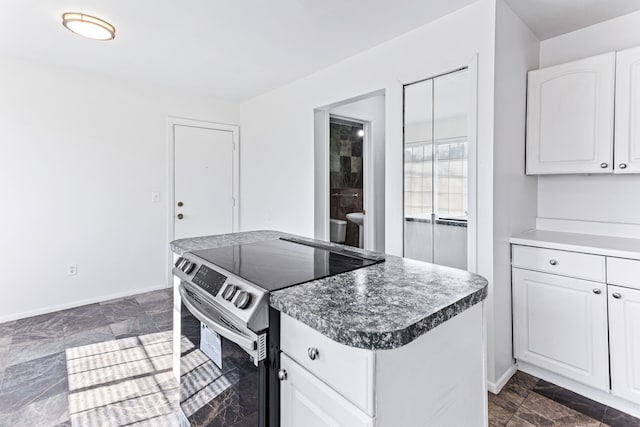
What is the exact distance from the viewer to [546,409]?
1.88 m

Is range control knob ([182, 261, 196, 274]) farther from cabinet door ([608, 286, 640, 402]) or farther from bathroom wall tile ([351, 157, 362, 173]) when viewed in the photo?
bathroom wall tile ([351, 157, 362, 173])

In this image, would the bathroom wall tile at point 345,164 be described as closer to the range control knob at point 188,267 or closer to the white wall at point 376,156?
the white wall at point 376,156

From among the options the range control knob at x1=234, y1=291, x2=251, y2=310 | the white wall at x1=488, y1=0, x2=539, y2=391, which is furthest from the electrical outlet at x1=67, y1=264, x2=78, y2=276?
the white wall at x1=488, y1=0, x2=539, y2=391

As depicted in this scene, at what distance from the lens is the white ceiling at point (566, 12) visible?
201cm

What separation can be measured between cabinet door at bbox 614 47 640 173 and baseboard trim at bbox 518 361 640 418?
1328 mm

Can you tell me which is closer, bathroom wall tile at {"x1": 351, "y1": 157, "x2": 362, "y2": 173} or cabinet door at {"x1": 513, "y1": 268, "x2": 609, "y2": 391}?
cabinet door at {"x1": 513, "y1": 268, "x2": 609, "y2": 391}

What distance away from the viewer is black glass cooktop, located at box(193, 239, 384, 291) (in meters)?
1.25

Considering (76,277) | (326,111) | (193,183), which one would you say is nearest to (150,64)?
(193,183)

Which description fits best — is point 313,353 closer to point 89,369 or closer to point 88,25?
point 89,369

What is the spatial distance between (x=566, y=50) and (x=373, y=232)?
8.11ft

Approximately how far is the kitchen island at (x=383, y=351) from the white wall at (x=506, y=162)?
96cm

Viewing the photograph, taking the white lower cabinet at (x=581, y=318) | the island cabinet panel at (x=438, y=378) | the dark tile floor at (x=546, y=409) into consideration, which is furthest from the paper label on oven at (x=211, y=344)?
the white lower cabinet at (x=581, y=318)

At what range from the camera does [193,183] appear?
421 cm

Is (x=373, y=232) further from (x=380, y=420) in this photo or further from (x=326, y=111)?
(x=380, y=420)
